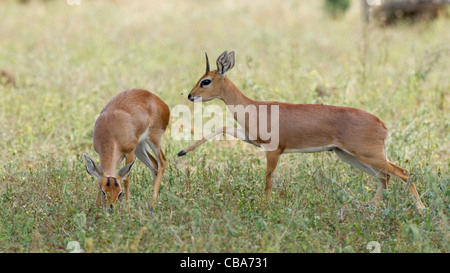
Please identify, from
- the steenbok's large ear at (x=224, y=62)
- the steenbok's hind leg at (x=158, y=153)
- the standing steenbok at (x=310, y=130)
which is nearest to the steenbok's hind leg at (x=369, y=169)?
the standing steenbok at (x=310, y=130)

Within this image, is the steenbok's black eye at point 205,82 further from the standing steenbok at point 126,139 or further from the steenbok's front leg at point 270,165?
the steenbok's front leg at point 270,165

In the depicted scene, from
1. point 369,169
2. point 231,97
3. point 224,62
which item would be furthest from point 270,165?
point 224,62

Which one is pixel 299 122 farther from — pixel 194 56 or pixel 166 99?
pixel 194 56

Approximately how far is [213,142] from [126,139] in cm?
226

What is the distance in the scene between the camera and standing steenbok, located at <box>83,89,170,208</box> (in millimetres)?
5422

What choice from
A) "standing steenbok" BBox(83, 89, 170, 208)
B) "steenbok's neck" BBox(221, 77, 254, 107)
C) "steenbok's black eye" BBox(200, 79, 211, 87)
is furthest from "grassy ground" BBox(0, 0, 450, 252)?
"steenbok's black eye" BBox(200, 79, 211, 87)

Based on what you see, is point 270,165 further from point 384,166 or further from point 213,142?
point 213,142

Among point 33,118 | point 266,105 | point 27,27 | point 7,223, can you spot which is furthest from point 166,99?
point 27,27

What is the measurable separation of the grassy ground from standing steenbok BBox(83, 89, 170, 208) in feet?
0.69

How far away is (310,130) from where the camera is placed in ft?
19.1

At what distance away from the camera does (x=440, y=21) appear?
46.4ft

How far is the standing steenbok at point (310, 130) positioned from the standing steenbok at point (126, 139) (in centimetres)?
52

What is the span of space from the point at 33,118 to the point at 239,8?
945 cm

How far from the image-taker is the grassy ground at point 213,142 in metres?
5.05
